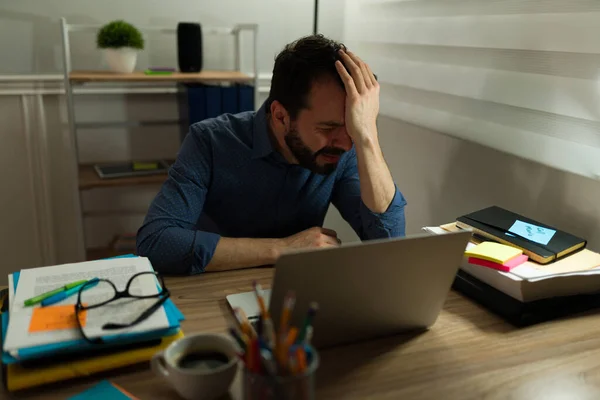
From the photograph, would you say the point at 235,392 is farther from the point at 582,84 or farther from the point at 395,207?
the point at 582,84

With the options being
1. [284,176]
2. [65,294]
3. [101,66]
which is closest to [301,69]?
[284,176]

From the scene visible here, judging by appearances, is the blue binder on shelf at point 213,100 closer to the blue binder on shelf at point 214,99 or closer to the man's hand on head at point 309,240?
the blue binder on shelf at point 214,99

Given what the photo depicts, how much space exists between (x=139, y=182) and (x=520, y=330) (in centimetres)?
164

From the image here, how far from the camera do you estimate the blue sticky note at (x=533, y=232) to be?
43.8 inches

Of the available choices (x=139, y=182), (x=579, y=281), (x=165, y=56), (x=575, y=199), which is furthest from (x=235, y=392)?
(x=165, y=56)

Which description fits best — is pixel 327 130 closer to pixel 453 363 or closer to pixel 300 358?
pixel 453 363

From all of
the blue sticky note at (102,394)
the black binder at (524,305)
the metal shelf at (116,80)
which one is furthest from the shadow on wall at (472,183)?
the blue sticky note at (102,394)

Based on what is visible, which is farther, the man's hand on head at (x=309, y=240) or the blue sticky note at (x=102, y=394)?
the man's hand on head at (x=309, y=240)

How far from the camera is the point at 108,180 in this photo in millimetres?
2160

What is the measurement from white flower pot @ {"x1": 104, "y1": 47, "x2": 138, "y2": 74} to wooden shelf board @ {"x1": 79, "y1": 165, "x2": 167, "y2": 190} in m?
0.42

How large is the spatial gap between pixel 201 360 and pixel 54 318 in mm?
250

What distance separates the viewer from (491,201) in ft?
4.97

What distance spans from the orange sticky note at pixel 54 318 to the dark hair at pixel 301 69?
0.72m

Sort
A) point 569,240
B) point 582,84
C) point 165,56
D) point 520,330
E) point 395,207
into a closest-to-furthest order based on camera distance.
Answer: point 520,330, point 569,240, point 582,84, point 395,207, point 165,56
